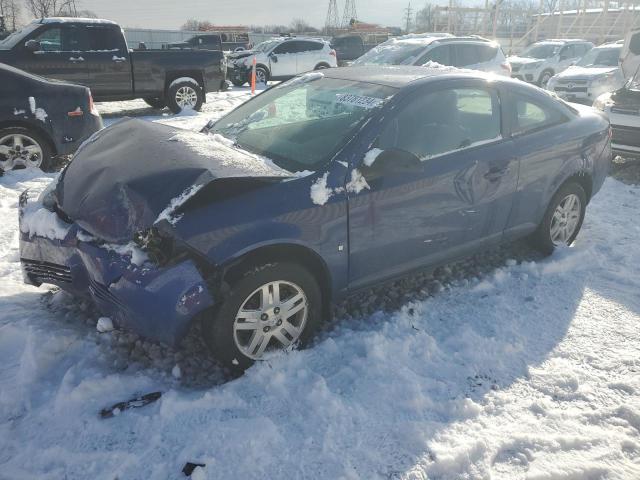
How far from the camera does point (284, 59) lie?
18.1 metres

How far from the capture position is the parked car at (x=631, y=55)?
8664 millimetres

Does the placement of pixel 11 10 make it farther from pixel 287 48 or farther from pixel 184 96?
pixel 184 96

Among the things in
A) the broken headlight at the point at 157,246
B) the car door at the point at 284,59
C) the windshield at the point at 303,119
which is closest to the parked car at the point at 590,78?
the car door at the point at 284,59

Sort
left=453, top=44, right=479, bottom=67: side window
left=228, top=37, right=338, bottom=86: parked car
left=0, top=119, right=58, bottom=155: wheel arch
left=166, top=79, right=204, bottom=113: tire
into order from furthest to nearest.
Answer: left=228, top=37, right=338, bottom=86: parked car < left=166, top=79, right=204, bottom=113: tire < left=453, top=44, right=479, bottom=67: side window < left=0, top=119, right=58, bottom=155: wheel arch

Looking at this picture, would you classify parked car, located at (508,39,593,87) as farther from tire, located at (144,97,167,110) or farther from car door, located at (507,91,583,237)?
car door, located at (507,91,583,237)

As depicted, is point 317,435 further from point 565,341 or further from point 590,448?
point 565,341

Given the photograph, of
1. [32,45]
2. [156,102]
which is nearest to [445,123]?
[32,45]

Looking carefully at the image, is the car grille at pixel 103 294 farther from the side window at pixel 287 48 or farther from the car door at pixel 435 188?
the side window at pixel 287 48

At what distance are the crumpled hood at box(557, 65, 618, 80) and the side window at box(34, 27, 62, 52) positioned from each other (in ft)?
40.2

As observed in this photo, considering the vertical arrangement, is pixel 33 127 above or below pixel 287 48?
below

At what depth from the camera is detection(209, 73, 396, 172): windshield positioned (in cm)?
317

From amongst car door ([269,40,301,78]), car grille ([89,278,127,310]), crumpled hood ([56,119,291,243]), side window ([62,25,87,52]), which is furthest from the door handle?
car door ([269,40,301,78])

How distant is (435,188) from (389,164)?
490 mm

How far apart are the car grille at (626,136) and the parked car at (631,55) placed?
84.3 inches
